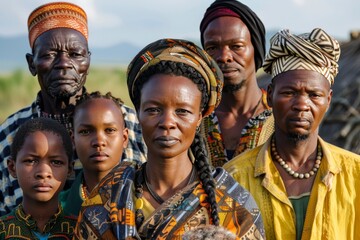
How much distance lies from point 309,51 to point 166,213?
4.14ft

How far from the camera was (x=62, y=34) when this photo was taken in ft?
16.3

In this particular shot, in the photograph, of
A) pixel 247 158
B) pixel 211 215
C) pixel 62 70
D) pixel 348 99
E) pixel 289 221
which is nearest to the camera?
pixel 211 215

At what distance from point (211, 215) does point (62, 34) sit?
1994mm

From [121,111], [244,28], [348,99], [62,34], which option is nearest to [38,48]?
[62,34]

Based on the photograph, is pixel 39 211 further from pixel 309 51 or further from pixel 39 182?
pixel 309 51

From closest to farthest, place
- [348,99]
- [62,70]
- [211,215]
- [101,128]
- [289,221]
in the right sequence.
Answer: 1. [211,215]
2. [289,221]
3. [101,128]
4. [62,70]
5. [348,99]

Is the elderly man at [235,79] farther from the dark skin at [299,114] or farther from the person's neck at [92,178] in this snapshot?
the person's neck at [92,178]

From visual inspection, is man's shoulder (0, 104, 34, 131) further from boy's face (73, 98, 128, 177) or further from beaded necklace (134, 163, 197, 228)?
beaded necklace (134, 163, 197, 228)

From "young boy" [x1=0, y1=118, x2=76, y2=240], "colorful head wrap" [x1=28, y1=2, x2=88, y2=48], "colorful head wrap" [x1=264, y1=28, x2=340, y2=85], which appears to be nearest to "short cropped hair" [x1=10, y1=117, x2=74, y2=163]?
"young boy" [x1=0, y1=118, x2=76, y2=240]

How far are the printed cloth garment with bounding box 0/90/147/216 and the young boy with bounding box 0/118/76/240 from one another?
2.27 ft

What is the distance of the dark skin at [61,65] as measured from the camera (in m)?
4.92

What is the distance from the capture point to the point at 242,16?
515 centimetres

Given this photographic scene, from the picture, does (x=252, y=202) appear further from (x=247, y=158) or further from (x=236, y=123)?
(x=236, y=123)

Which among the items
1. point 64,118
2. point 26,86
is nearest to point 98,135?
point 64,118
